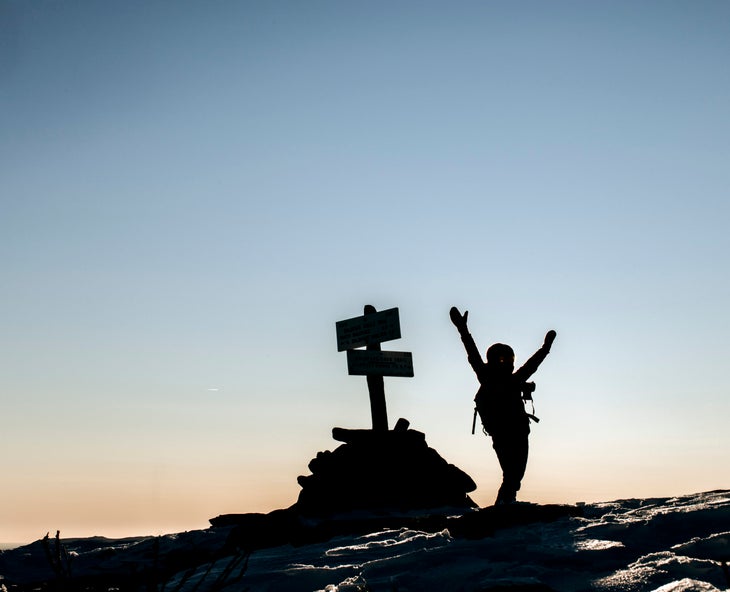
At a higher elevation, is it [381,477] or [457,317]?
[457,317]

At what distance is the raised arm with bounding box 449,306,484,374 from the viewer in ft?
32.0

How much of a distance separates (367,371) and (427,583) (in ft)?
27.7

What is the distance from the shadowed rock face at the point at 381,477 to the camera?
12422 mm

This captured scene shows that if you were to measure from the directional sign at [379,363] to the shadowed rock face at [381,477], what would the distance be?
106 cm

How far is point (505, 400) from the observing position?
952 cm

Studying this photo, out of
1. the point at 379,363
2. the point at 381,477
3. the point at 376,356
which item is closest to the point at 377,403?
the point at 379,363

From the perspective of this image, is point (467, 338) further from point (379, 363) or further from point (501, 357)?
point (379, 363)

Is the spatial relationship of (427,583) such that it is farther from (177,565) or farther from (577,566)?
(177,565)

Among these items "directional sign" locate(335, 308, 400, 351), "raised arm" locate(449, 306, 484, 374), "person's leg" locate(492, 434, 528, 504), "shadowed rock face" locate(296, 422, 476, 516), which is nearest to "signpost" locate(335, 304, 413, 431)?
"directional sign" locate(335, 308, 400, 351)

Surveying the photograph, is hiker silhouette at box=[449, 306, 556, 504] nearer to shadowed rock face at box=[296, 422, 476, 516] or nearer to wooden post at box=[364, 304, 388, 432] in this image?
shadowed rock face at box=[296, 422, 476, 516]

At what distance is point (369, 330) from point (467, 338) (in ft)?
14.4

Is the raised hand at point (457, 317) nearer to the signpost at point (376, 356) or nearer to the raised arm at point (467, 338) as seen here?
the raised arm at point (467, 338)

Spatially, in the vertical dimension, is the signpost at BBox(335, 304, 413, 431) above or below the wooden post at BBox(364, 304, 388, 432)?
above

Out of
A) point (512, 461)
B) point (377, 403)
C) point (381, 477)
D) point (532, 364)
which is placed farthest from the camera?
point (377, 403)
